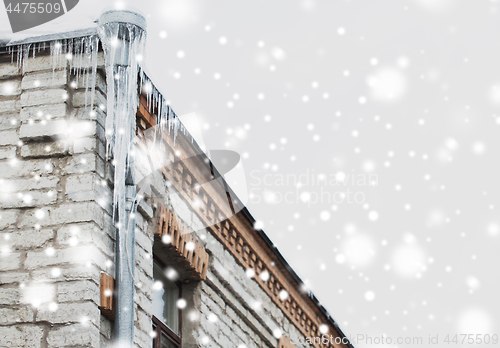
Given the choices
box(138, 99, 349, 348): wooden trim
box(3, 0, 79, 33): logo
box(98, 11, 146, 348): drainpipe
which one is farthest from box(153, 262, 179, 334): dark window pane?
box(3, 0, 79, 33): logo

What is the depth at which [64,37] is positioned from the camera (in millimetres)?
5523

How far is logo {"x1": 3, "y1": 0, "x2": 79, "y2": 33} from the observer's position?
5.81m

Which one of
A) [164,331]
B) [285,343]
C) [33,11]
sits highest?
[33,11]

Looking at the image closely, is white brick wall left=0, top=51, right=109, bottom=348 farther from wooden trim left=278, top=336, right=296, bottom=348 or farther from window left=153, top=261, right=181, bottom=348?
wooden trim left=278, top=336, right=296, bottom=348

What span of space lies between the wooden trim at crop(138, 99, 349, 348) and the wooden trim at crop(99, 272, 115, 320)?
154 centimetres

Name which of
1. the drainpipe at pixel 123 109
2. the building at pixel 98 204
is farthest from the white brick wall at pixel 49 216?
the drainpipe at pixel 123 109

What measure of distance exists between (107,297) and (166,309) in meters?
1.87

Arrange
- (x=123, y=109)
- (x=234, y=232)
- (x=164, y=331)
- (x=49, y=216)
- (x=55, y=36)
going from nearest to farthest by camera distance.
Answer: (x=49, y=216), (x=123, y=109), (x=55, y=36), (x=164, y=331), (x=234, y=232)

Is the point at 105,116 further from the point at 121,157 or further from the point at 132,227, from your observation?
the point at 132,227

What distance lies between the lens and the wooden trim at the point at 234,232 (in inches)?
260

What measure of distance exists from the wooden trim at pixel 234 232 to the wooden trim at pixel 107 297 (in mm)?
1543

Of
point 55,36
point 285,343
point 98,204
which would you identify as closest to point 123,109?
point 98,204

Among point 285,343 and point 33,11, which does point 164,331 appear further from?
point 33,11

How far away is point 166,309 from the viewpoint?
6621 mm
